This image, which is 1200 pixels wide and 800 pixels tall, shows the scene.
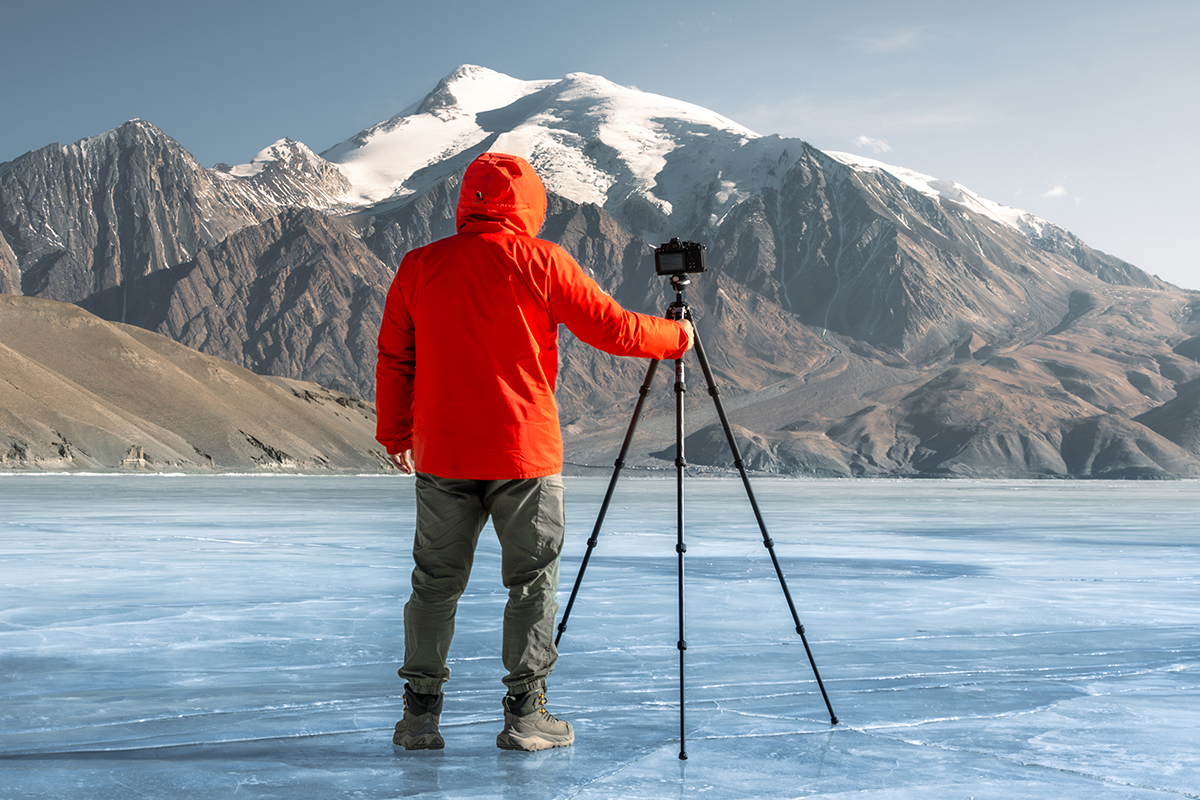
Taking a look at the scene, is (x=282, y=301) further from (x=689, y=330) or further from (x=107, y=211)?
(x=689, y=330)

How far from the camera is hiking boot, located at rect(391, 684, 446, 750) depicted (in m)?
3.76

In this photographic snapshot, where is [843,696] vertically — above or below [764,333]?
below

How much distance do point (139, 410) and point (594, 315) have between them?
72.7 meters

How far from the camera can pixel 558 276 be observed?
3838 millimetres

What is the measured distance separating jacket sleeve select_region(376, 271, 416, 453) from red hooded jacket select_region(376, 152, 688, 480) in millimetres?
77

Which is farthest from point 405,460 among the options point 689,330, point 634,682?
point 634,682

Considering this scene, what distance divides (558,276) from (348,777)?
70.5 inches

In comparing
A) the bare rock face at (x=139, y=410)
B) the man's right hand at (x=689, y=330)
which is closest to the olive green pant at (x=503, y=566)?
the man's right hand at (x=689, y=330)

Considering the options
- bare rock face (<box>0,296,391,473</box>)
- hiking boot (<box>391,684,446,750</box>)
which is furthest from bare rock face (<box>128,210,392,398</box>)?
hiking boot (<box>391,684,446,750</box>)

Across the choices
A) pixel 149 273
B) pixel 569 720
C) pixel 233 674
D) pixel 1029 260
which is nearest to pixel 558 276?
pixel 569 720

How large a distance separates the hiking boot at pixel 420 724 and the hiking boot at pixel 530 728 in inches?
9.0

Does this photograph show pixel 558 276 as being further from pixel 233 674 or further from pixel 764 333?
pixel 764 333

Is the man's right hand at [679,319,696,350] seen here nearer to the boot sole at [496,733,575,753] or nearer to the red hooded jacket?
the red hooded jacket

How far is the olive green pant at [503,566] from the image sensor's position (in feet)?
12.5
